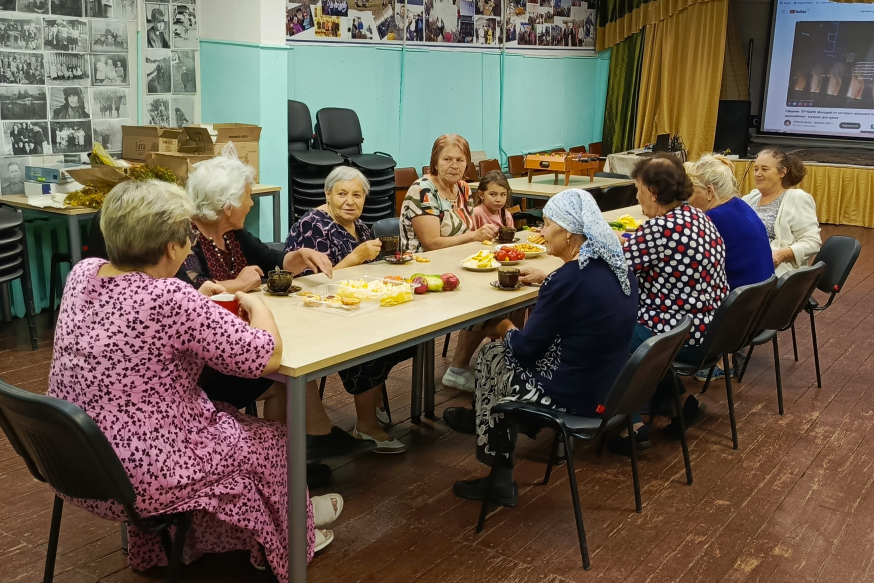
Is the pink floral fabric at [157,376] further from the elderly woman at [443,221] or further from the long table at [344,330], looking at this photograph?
the elderly woman at [443,221]

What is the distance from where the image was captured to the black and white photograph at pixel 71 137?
5.57 m

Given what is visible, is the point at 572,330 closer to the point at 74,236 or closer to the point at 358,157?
the point at 74,236

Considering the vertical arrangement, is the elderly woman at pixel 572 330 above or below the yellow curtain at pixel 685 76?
below

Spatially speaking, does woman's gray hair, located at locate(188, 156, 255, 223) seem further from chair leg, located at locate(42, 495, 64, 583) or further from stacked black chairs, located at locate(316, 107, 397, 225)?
stacked black chairs, located at locate(316, 107, 397, 225)

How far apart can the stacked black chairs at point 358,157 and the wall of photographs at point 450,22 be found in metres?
0.72

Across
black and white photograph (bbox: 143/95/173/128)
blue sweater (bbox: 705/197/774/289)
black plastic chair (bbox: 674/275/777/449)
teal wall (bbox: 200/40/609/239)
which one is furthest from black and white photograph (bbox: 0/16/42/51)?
black plastic chair (bbox: 674/275/777/449)

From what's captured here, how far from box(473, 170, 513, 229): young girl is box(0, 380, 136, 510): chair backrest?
2.98 meters

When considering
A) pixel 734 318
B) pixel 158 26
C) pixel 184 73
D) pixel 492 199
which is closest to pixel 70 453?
pixel 734 318

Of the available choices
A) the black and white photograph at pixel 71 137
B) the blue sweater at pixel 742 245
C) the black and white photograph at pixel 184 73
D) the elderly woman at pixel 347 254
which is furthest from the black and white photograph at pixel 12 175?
the blue sweater at pixel 742 245

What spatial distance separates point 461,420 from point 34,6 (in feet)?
12.0

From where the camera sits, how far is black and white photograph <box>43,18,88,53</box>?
5.38 meters

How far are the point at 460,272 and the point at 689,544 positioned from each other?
1.41 meters

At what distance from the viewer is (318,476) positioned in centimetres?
337

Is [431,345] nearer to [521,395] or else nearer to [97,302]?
[521,395]
